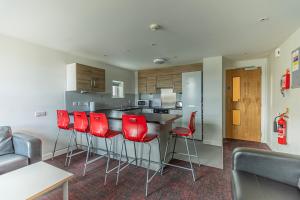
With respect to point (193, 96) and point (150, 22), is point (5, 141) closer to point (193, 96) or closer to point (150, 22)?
point (150, 22)

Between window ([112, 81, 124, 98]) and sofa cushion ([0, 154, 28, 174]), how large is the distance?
330 cm

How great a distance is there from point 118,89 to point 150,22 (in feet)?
12.1

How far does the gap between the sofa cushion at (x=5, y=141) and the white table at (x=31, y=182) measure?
3.42 ft

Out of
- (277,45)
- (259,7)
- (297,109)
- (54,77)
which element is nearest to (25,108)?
(54,77)

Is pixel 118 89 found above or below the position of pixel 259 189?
above

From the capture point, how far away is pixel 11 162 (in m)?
2.08

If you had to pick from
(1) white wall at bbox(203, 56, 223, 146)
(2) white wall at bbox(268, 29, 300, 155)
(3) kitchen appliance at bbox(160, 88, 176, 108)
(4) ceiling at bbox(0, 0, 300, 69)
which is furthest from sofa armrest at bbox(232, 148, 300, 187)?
(3) kitchen appliance at bbox(160, 88, 176, 108)

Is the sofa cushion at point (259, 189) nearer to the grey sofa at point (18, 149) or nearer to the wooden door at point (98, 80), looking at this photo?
the grey sofa at point (18, 149)

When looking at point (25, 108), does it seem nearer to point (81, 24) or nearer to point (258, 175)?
point (81, 24)

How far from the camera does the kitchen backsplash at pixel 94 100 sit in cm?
370

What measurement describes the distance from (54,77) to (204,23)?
325cm

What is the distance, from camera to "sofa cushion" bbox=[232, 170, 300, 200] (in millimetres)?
1224

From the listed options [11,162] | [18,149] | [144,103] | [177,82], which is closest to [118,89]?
[144,103]

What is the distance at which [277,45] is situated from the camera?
3.12m
